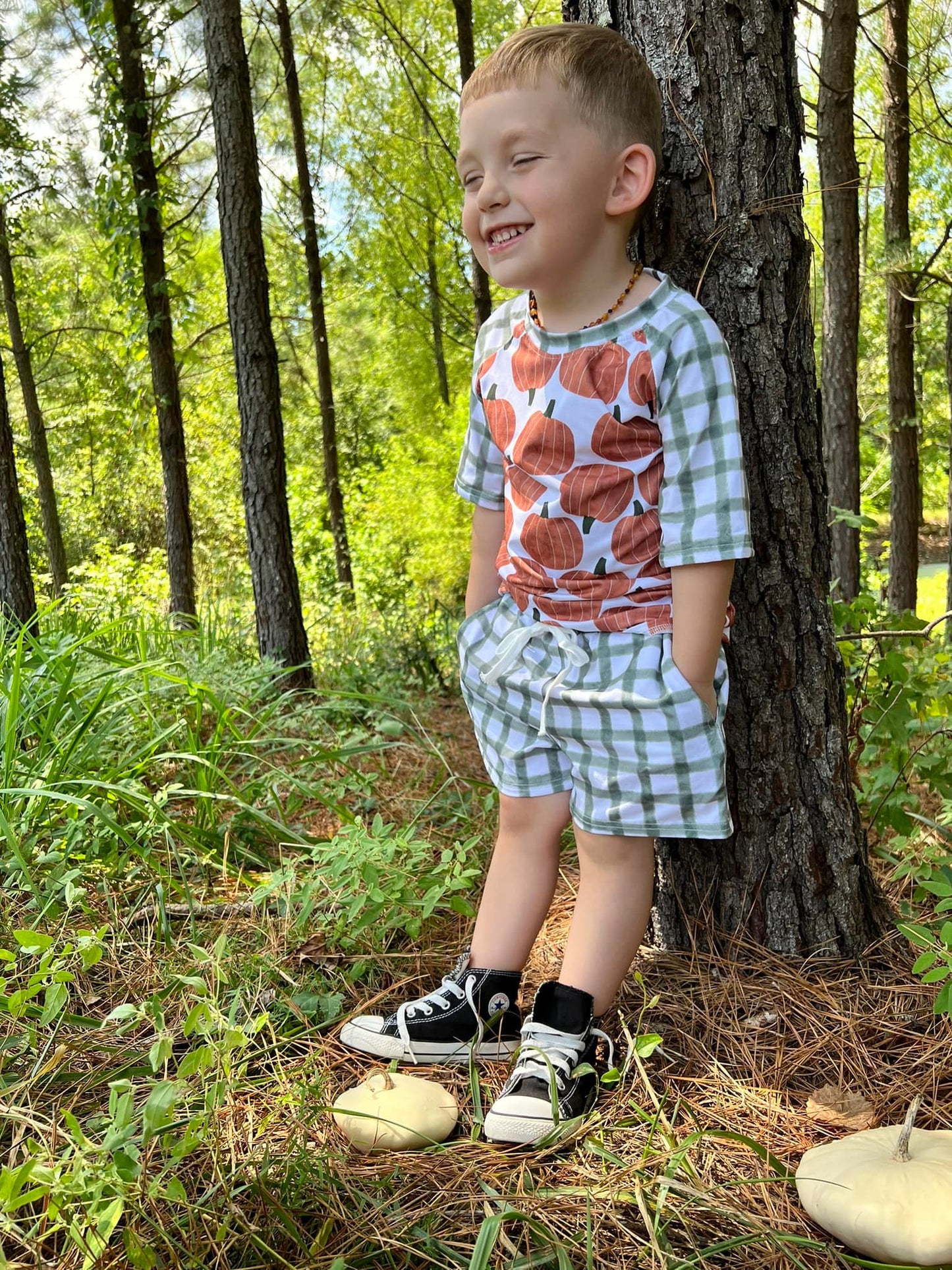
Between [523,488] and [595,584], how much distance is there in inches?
8.2

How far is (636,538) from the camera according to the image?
154 cm

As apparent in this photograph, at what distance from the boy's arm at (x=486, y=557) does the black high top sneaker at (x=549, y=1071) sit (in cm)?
68

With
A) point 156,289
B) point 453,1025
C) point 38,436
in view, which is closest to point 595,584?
point 453,1025

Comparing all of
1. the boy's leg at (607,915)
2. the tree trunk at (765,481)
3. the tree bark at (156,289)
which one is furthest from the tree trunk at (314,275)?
the boy's leg at (607,915)

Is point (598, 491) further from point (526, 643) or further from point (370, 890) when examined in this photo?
point (370, 890)

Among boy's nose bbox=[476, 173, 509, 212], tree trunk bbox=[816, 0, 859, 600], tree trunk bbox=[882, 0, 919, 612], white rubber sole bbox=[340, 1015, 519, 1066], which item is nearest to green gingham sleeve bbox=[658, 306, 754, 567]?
boy's nose bbox=[476, 173, 509, 212]

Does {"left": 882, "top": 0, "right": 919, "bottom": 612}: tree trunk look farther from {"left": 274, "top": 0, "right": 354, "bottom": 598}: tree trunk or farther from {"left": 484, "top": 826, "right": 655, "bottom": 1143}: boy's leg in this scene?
{"left": 484, "top": 826, "right": 655, "bottom": 1143}: boy's leg

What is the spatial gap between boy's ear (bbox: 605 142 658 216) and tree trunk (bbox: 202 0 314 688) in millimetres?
2780

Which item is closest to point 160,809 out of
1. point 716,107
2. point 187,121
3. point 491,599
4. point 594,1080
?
point 491,599

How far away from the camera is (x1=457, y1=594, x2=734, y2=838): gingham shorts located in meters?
1.50

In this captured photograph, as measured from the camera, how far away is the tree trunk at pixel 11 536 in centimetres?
514

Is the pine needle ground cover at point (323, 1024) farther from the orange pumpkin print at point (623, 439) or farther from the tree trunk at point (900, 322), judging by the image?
the tree trunk at point (900, 322)

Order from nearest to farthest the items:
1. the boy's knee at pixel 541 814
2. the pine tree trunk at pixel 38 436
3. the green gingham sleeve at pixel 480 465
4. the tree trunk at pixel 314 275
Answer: the boy's knee at pixel 541 814 → the green gingham sleeve at pixel 480 465 → the tree trunk at pixel 314 275 → the pine tree trunk at pixel 38 436

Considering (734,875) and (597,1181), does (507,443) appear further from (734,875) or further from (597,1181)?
(597,1181)
